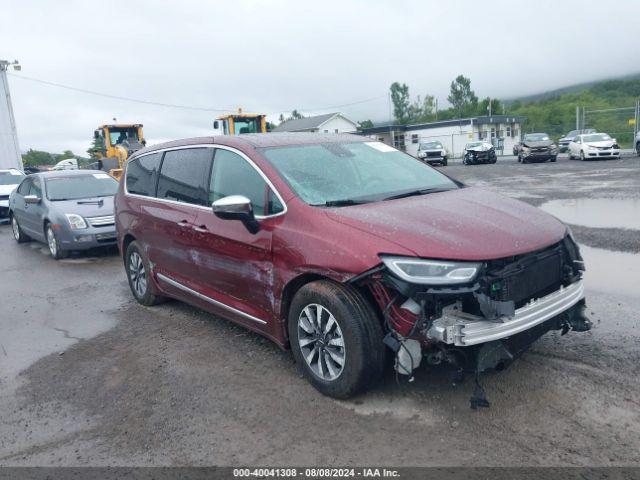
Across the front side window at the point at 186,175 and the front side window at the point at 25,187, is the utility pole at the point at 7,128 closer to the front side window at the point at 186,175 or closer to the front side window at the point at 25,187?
the front side window at the point at 25,187

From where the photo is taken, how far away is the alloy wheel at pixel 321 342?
363cm

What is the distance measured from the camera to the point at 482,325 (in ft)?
10.6

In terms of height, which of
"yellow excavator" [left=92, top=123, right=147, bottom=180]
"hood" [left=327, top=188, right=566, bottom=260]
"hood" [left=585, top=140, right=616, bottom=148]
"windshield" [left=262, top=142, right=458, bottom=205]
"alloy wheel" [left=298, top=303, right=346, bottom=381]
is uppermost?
"yellow excavator" [left=92, top=123, right=147, bottom=180]

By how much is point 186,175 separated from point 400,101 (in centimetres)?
10182

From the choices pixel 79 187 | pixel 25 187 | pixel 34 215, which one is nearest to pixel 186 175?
pixel 79 187

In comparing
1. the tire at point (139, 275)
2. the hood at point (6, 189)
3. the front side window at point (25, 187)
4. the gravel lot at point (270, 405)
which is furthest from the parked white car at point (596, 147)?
the tire at point (139, 275)

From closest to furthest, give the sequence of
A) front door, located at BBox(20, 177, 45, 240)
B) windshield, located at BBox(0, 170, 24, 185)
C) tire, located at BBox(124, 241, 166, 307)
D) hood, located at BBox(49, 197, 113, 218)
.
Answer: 1. tire, located at BBox(124, 241, 166, 307)
2. hood, located at BBox(49, 197, 113, 218)
3. front door, located at BBox(20, 177, 45, 240)
4. windshield, located at BBox(0, 170, 24, 185)

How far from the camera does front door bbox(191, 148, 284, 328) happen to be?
13.5 feet

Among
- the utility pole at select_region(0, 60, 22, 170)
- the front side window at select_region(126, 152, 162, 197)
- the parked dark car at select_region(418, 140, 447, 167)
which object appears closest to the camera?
the front side window at select_region(126, 152, 162, 197)

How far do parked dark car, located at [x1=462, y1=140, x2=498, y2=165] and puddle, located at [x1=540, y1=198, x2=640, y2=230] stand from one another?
2104 centimetres

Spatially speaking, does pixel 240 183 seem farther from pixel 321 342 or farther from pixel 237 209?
pixel 321 342

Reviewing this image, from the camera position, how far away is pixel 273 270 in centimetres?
404

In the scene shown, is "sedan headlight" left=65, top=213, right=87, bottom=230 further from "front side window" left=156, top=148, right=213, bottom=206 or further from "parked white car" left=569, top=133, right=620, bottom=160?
"parked white car" left=569, top=133, right=620, bottom=160

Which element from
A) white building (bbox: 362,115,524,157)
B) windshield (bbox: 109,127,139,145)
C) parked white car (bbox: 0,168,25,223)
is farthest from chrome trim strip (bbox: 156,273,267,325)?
white building (bbox: 362,115,524,157)
